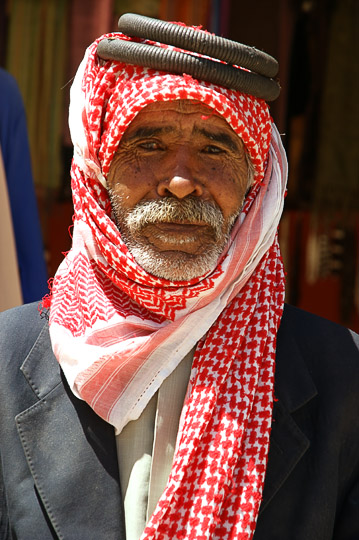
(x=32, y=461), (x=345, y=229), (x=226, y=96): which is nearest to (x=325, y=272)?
(x=345, y=229)

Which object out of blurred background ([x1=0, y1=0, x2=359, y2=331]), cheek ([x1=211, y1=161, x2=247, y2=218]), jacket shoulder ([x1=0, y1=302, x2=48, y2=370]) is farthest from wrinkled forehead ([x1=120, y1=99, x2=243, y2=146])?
blurred background ([x1=0, y1=0, x2=359, y2=331])

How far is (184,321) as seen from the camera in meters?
2.42

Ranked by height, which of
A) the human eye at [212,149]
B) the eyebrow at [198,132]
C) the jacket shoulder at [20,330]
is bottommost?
the jacket shoulder at [20,330]

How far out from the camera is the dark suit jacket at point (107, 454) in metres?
2.27

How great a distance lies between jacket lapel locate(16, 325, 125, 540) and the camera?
2.25 m

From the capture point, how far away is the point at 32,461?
2316 millimetres

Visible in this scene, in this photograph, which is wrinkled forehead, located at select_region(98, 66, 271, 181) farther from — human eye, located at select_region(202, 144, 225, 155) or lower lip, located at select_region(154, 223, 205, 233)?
lower lip, located at select_region(154, 223, 205, 233)

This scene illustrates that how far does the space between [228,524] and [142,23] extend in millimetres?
1468

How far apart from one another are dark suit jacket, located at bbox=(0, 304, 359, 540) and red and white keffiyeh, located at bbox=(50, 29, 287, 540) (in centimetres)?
7

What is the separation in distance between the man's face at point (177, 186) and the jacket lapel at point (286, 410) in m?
0.36

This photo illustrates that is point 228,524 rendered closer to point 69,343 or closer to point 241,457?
point 241,457

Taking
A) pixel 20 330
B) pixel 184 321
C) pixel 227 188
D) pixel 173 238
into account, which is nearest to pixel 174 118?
pixel 227 188

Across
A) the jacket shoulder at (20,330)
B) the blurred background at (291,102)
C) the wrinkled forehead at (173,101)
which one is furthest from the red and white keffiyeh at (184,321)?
the blurred background at (291,102)

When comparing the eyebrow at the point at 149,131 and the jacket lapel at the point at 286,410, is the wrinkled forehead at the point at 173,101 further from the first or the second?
the jacket lapel at the point at 286,410
